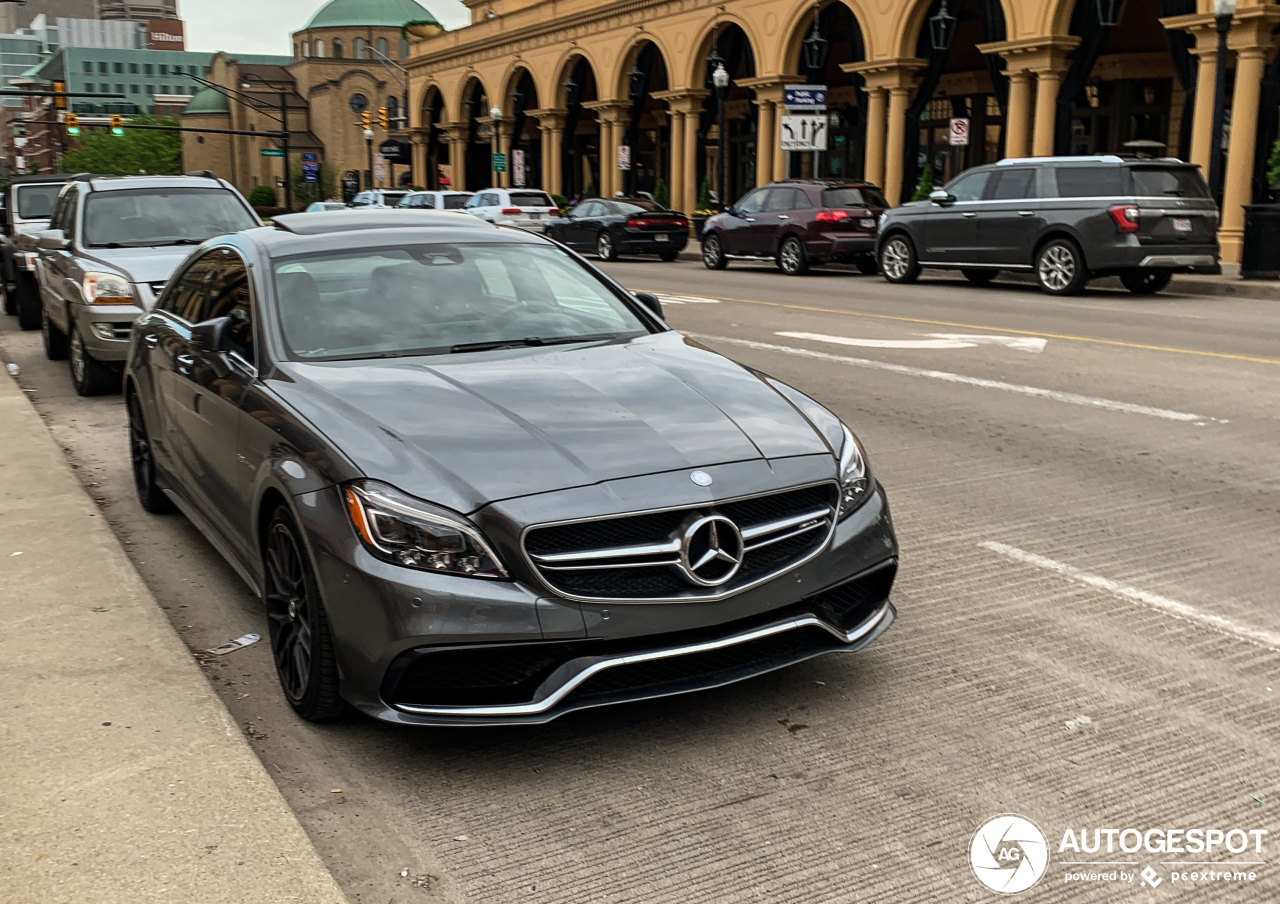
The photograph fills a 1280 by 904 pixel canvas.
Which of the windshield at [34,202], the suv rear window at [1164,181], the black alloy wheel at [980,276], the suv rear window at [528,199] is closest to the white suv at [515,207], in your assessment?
the suv rear window at [528,199]

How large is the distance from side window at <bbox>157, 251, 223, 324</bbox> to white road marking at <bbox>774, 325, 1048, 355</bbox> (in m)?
8.11

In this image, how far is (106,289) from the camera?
1061 centimetres

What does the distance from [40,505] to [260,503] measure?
2883 mm

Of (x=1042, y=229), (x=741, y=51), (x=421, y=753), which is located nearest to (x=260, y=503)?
(x=421, y=753)

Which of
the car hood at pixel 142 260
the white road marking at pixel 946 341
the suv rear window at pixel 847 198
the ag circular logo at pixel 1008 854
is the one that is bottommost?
the ag circular logo at pixel 1008 854

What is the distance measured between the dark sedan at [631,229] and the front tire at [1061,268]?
1258 centimetres

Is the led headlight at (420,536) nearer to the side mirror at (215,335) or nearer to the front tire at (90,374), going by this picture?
the side mirror at (215,335)

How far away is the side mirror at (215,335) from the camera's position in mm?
5039

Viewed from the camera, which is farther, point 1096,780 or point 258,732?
point 258,732

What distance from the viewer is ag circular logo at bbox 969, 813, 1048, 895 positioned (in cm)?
325

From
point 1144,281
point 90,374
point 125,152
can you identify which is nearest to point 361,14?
point 125,152

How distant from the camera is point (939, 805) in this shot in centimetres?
361

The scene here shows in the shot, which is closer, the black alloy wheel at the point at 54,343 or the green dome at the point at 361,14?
the black alloy wheel at the point at 54,343

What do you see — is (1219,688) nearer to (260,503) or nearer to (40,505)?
(260,503)
